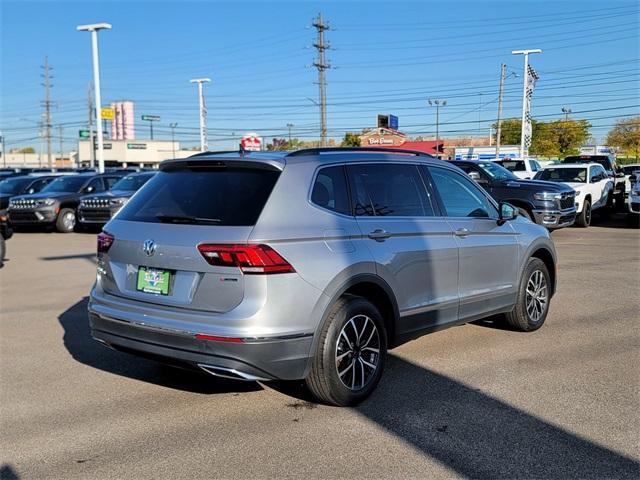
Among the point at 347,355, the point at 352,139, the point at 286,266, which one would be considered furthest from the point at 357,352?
the point at 352,139

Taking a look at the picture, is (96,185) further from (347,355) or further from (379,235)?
(347,355)

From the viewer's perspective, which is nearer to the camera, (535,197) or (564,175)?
(535,197)

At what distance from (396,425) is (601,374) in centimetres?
208

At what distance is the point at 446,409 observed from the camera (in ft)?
14.7

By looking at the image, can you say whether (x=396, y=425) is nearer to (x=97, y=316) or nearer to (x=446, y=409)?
(x=446, y=409)

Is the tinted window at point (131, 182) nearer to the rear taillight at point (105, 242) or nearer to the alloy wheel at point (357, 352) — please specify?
the rear taillight at point (105, 242)

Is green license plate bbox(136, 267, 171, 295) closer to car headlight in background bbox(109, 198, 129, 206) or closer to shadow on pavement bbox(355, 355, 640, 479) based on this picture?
shadow on pavement bbox(355, 355, 640, 479)

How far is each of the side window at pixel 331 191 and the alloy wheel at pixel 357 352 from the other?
81 centimetres

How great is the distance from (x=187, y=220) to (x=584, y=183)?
51.6 ft

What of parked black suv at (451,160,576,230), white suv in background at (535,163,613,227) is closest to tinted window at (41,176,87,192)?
parked black suv at (451,160,576,230)

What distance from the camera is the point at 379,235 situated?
468 cm

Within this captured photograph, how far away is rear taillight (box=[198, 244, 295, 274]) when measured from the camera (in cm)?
393

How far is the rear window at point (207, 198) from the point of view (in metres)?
4.18

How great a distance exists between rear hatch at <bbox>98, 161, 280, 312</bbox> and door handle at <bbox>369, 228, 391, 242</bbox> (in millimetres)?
867
